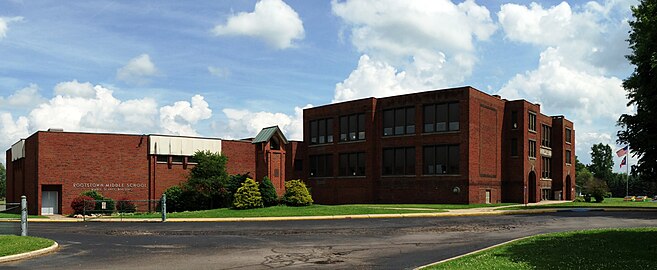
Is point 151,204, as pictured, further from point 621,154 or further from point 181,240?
point 621,154

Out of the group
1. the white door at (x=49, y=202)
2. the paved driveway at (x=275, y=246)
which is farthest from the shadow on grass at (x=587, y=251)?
the white door at (x=49, y=202)

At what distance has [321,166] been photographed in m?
66.6

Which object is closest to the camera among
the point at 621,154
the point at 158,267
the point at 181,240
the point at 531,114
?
the point at 158,267

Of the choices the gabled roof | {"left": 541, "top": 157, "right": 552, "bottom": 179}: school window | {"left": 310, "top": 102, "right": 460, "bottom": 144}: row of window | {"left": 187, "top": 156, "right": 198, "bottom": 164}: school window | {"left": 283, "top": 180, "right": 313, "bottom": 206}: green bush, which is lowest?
{"left": 283, "top": 180, "right": 313, "bottom": 206}: green bush

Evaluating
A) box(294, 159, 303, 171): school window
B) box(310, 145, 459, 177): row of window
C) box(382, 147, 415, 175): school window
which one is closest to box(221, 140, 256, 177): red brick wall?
box(294, 159, 303, 171): school window

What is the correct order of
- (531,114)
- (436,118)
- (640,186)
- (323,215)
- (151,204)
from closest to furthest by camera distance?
(323,215) < (151,204) < (436,118) < (531,114) < (640,186)

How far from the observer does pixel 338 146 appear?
6412 centimetres

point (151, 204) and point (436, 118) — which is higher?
point (436, 118)

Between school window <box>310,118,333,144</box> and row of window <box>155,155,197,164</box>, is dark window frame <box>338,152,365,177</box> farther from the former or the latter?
row of window <box>155,155,197,164</box>

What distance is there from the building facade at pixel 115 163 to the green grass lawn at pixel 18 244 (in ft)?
92.4

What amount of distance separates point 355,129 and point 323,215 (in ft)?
86.4

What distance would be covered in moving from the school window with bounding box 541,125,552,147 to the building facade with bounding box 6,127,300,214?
A: 2894cm

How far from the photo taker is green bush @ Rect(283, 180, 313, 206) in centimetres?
4819

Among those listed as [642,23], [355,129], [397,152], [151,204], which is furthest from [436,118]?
[642,23]
